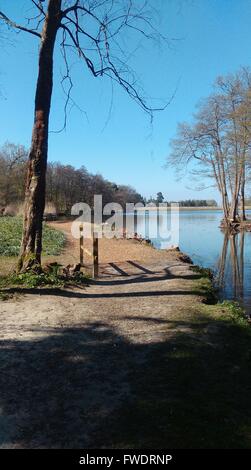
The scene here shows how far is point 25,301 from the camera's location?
7.86 m

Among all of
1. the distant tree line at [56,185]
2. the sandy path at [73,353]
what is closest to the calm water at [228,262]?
the sandy path at [73,353]

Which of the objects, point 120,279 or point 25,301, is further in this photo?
point 120,279

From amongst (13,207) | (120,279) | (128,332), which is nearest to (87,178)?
(13,207)

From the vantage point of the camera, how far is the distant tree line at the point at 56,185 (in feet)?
163

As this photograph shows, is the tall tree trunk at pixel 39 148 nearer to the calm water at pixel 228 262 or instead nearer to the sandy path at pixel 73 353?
the sandy path at pixel 73 353

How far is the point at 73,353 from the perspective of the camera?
17.1 ft

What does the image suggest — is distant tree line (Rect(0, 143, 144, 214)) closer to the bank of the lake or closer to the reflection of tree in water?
the reflection of tree in water

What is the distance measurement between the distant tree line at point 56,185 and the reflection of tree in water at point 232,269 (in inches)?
1091

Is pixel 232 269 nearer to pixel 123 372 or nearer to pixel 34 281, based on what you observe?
pixel 34 281

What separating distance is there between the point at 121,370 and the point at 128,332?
4.91 ft

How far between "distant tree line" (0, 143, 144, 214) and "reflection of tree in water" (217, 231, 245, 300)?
27.7 m

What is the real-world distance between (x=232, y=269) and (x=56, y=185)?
153ft

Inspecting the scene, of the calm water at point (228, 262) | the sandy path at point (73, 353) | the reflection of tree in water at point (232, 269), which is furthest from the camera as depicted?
the reflection of tree in water at point (232, 269)
